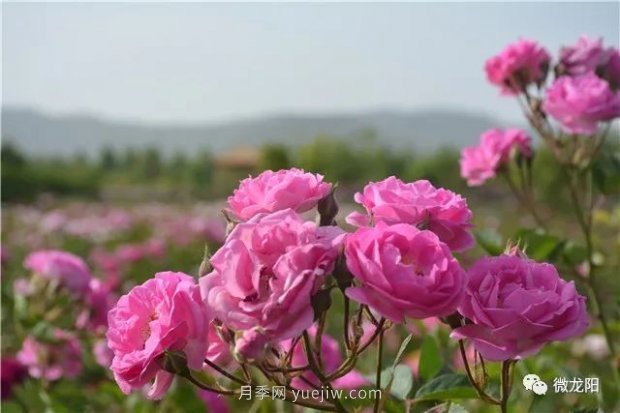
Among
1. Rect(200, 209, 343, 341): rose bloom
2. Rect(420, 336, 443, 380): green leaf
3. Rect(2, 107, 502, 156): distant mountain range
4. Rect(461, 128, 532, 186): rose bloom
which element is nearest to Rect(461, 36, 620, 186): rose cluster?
Rect(461, 128, 532, 186): rose bloom

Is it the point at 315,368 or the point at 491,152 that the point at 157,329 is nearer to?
the point at 315,368

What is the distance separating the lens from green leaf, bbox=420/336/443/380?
105 cm

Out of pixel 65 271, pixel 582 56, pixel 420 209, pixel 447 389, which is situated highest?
pixel 582 56

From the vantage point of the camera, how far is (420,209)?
0.69 meters

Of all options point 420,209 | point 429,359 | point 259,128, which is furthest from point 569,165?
point 259,128

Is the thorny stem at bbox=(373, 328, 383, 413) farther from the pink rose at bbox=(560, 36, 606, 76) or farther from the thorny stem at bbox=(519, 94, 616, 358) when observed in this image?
the pink rose at bbox=(560, 36, 606, 76)

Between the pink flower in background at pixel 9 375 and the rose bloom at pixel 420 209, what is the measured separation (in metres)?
1.23

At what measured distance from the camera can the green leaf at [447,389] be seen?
85 cm

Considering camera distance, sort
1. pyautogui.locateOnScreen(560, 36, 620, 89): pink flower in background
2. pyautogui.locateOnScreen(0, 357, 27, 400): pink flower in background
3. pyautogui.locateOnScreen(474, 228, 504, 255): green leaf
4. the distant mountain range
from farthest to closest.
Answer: the distant mountain range < pyautogui.locateOnScreen(0, 357, 27, 400): pink flower in background < pyautogui.locateOnScreen(560, 36, 620, 89): pink flower in background < pyautogui.locateOnScreen(474, 228, 504, 255): green leaf

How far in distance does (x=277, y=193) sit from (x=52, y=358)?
1.16 metres

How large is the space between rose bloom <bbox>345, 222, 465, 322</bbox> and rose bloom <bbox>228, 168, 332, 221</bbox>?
10cm

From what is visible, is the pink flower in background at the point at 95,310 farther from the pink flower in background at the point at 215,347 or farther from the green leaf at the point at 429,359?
the pink flower in background at the point at 215,347

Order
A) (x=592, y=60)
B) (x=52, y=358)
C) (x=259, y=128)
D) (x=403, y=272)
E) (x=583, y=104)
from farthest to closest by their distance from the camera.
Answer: (x=259, y=128), (x=52, y=358), (x=592, y=60), (x=583, y=104), (x=403, y=272)

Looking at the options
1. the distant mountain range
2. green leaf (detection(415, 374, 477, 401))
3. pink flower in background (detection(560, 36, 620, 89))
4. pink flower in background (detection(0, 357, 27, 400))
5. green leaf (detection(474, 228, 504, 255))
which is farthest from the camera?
the distant mountain range
